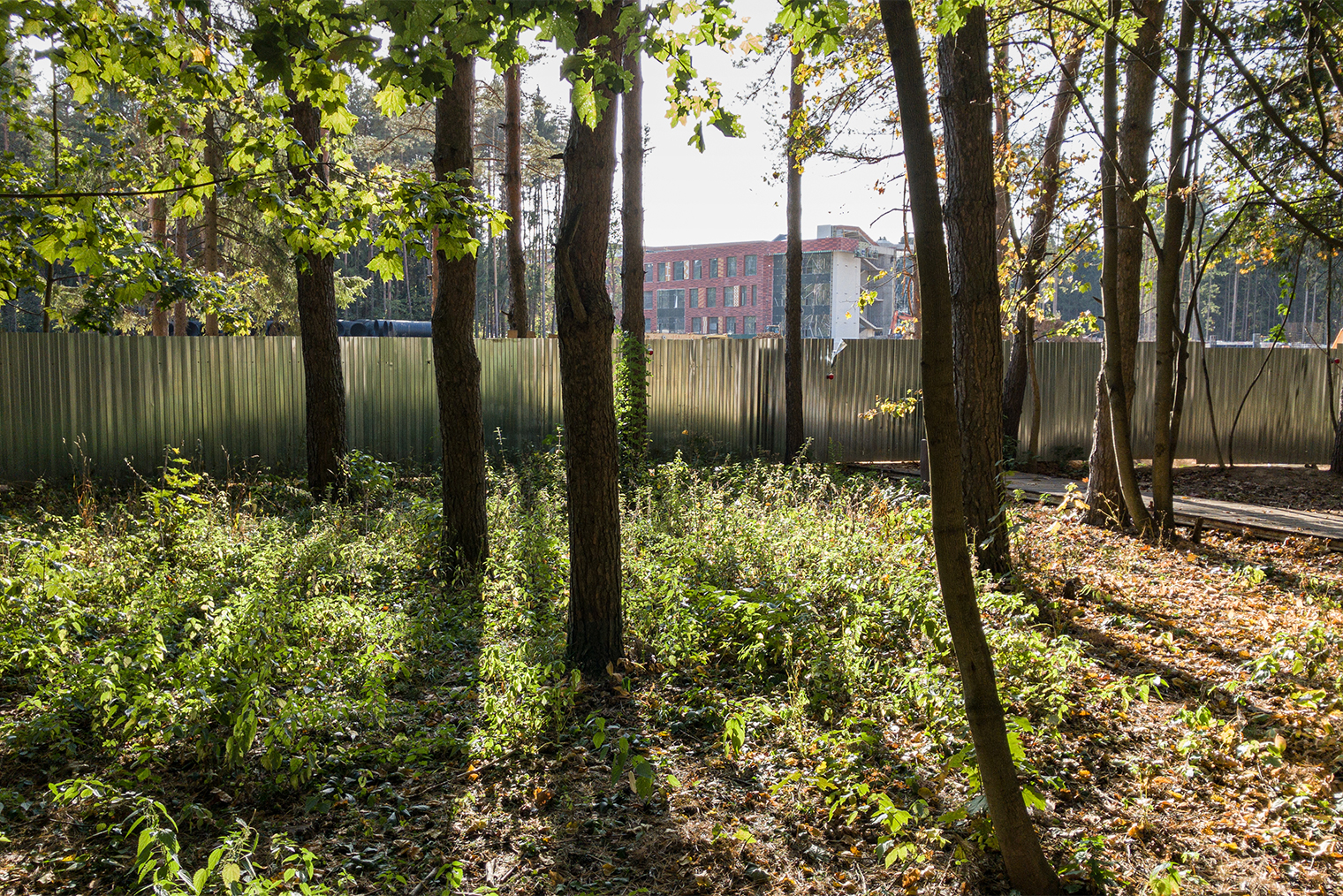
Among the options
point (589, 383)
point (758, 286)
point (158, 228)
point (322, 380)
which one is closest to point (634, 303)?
point (322, 380)

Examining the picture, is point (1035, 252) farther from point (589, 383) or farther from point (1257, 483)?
point (589, 383)

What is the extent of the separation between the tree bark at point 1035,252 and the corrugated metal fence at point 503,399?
1596mm

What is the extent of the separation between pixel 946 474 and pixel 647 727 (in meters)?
2.21

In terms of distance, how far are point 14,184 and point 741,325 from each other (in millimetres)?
51936

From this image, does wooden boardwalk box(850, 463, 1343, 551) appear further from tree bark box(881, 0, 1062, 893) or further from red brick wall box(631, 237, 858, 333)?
red brick wall box(631, 237, 858, 333)

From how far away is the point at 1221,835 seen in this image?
3.04m

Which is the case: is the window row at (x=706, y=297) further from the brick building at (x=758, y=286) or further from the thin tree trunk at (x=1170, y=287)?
the thin tree trunk at (x=1170, y=287)

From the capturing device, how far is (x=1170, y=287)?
22.9 ft

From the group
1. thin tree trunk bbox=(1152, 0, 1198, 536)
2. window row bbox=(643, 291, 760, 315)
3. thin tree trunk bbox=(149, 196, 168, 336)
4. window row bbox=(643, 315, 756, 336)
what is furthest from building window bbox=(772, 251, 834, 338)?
thin tree trunk bbox=(1152, 0, 1198, 536)

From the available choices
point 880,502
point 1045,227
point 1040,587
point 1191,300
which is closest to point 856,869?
point 1040,587

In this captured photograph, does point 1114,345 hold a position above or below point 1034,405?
above

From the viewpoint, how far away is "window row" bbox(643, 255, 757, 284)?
55.7m

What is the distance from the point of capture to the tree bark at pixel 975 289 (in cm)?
584

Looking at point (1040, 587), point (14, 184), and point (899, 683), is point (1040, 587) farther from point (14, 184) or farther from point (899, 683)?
point (14, 184)
